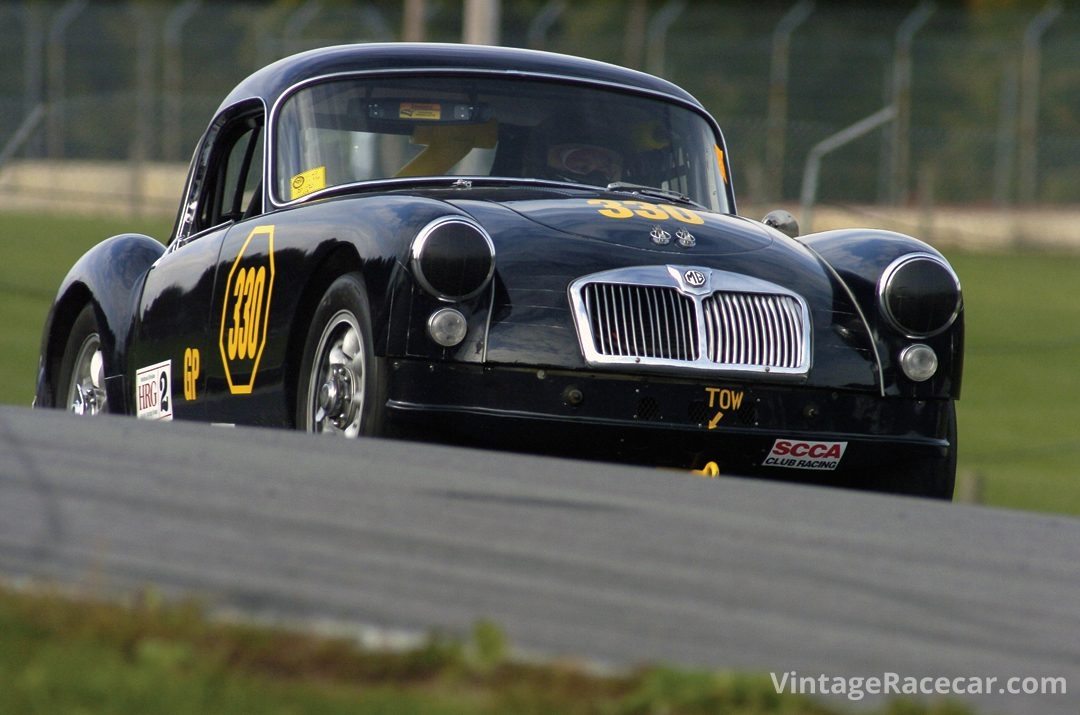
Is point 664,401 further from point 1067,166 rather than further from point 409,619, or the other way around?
point 1067,166

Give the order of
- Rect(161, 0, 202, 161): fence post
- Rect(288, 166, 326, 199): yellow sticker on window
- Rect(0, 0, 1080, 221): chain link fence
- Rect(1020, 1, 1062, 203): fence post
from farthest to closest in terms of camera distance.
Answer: Rect(161, 0, 202, 161): fence post → Rect(1020, 1, 1062, 203): fence post → Rect(0, 0, 1080, 221): chain link fence → Rect(288, 166, 326, 199): yellow sticker on window

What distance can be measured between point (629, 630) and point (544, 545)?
1.59 feet

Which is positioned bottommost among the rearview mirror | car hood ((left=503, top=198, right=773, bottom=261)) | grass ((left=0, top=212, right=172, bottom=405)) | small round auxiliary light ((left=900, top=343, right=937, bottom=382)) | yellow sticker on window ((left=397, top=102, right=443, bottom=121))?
grass ((left=0, top=212, right=172, bottom=405))

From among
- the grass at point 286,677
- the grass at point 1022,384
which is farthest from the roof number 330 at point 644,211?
the grass at point 1022,384

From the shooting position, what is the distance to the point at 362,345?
5.41 metres

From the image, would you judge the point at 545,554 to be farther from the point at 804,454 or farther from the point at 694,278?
the point at 804,454

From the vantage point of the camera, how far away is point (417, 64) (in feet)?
22.4

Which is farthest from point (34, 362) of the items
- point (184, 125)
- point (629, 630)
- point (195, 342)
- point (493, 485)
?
point (184, 125)

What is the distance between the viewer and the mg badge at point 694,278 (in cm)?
546

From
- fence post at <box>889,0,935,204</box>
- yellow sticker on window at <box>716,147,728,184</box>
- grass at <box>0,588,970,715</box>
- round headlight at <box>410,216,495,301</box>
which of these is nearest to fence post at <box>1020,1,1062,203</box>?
fence post at <box>889,0,935,204</box>

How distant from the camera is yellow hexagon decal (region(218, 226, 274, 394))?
605cm

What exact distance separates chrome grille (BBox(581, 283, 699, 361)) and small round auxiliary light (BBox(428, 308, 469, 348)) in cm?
37

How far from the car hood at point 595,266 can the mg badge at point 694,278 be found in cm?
3

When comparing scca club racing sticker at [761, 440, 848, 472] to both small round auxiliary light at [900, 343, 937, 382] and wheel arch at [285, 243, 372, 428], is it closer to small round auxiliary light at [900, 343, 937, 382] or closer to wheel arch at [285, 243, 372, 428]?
small round auxiliary light at [900, 343, 937, 382]
